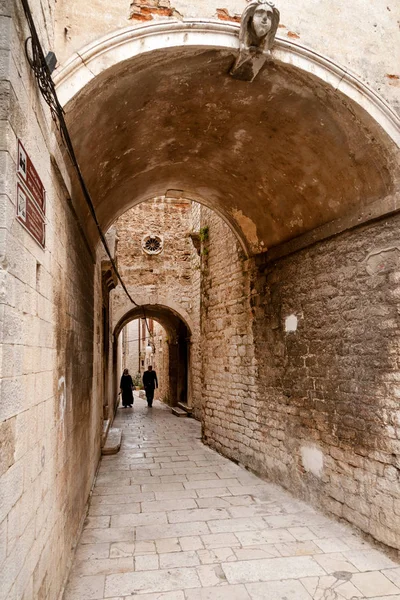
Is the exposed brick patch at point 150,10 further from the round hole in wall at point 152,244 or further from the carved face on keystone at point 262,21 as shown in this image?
the round hole in wall at point 152,244

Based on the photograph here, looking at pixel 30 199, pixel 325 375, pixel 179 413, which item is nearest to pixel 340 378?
pixel 325 375

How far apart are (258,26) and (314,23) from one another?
724 millimetres

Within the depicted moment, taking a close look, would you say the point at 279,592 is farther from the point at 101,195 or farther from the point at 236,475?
the point at 101,195

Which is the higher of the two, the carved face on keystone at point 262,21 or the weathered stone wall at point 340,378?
the carved face on keystone at point 262,21

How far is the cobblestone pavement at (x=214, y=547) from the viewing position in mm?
3199

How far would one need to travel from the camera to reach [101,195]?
5.10 m

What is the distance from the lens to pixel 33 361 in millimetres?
2180

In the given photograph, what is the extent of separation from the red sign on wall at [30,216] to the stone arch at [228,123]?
3.48ft

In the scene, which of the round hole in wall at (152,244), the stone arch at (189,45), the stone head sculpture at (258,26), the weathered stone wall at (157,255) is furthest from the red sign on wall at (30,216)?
the round hole in wall at (152,244)

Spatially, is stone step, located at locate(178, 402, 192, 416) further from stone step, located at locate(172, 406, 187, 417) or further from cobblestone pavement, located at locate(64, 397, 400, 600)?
cobblestone pavement, located at locate(64, 397, 400, 600)

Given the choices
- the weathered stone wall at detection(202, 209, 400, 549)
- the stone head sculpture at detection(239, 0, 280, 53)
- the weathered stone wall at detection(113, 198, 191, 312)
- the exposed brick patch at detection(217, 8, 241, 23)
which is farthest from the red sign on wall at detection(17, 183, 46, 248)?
the weathered stone wall at detection(113, 198, 191, 312)

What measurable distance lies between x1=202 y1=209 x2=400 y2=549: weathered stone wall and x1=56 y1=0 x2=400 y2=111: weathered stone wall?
1.36 metres

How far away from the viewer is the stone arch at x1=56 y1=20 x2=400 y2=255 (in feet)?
10.7

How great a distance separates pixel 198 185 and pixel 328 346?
10.1 feet
